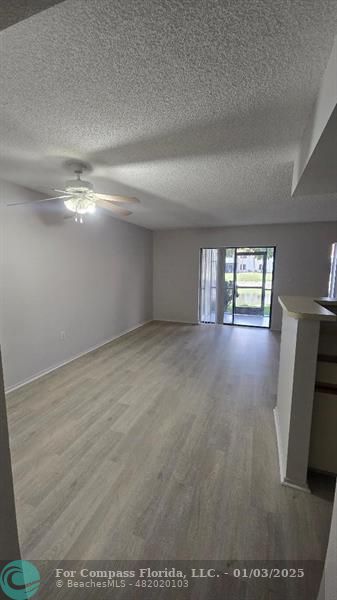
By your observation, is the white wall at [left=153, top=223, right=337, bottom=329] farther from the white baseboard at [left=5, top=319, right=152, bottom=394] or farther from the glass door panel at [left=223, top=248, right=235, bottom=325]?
the white baseboard at [left=5, top=319, right=152, bottom=394]

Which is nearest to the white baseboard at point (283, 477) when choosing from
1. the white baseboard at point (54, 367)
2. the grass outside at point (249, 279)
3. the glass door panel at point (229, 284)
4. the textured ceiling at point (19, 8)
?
the textured ceiling at point (19, 8)

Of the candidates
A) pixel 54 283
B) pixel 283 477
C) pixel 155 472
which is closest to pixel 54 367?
pixel 54 283

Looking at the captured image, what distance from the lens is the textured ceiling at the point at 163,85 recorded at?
0.95 meters

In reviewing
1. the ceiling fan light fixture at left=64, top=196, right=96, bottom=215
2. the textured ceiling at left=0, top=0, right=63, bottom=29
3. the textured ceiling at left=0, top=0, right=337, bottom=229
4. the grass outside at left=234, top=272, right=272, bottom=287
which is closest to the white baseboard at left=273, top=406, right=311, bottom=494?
the textured ceiling at left=0, top=0, right=337, bottom=229

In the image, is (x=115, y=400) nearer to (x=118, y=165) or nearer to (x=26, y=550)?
(x=26, y=550)

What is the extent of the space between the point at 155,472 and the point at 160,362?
79.5 inches

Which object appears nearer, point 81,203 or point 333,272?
point 81,203

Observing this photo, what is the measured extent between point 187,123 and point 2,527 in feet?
7.26

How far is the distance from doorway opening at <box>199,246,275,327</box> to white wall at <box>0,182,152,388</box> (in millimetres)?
2118

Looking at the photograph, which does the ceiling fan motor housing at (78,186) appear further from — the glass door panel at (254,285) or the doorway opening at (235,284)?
the glass door panel at (254,285)

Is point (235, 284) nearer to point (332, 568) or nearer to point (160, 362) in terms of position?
point (160, 362)

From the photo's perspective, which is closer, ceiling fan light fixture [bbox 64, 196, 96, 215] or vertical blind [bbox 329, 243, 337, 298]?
ceiling fan light fixture [bbox 64, 196, 96, 215]

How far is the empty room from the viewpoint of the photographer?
1.02 metres

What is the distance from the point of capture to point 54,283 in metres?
3.40
